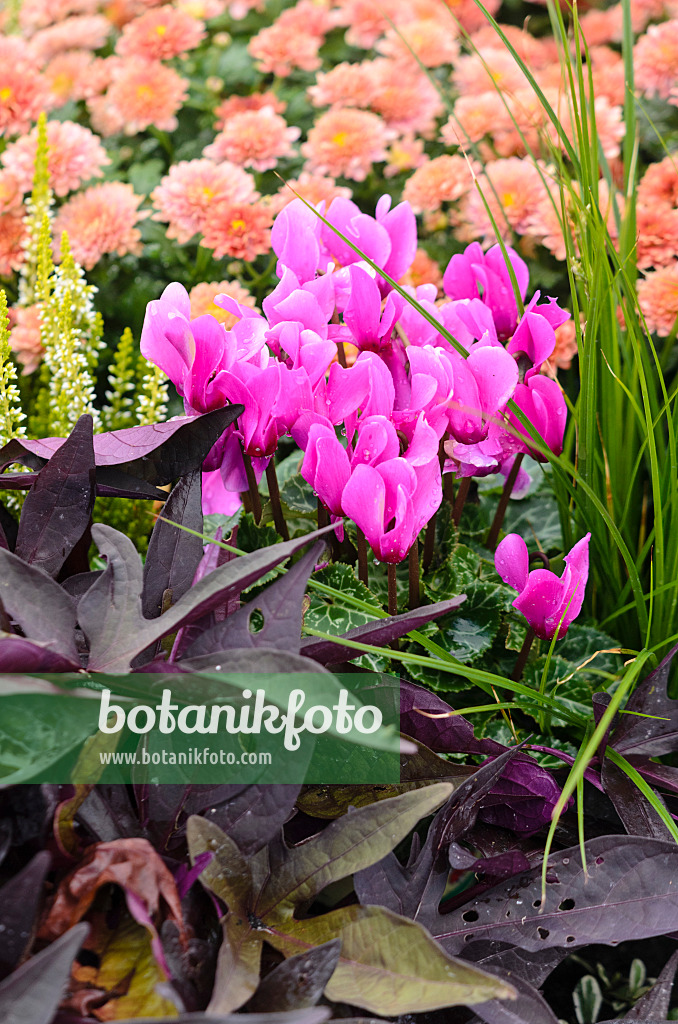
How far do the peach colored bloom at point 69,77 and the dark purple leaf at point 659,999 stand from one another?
1.56 m

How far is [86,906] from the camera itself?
45 centimetres

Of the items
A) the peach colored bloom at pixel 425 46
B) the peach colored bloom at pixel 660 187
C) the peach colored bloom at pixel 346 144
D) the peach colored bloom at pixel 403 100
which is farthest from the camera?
the peach colored bloom at pixel 425 46

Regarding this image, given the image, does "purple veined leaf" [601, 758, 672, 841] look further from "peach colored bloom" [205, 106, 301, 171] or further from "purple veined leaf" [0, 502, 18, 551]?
"peach colored bloom" [205, 106, 301, 171]

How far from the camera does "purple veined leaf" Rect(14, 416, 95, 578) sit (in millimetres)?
605

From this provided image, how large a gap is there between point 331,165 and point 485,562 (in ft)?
2.52

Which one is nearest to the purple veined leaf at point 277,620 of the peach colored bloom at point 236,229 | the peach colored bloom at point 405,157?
the peach colored bloom at point 236,229

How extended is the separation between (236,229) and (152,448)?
589mm

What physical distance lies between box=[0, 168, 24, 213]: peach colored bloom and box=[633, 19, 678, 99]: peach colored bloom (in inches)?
40.3

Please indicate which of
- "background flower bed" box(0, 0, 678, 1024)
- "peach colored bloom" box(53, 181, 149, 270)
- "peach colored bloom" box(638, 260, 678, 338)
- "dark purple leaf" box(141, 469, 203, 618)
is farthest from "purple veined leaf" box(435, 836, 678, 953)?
"peach colored bloom" box(53, 181, 149, 270)

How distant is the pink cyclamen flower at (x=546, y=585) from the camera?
61 centimetres

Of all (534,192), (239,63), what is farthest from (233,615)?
(239,63)

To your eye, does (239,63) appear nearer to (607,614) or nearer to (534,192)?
(534,192)

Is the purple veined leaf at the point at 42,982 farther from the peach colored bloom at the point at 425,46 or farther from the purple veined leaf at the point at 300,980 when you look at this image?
the peach colored bloom at the point at 425,46

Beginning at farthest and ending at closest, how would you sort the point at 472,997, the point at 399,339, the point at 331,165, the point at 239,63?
1. the point at 239,63
2. the point at 331,165
3. the point at 399,339
4. the point at 472,997
